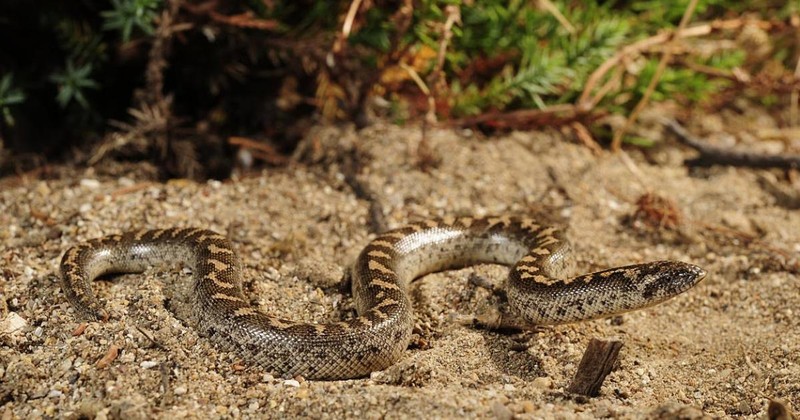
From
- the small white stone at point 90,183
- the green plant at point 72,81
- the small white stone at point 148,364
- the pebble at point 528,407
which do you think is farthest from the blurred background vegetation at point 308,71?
the pebble at point 528,407

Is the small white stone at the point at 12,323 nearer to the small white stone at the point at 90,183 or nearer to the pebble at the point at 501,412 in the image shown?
the small white stone at the point at 90,183

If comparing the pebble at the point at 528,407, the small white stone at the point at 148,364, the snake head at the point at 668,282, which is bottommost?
the small white stone at the point at 148,364

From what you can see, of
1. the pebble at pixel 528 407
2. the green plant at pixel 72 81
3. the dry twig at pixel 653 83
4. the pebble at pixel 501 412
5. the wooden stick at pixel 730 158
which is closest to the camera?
the pebble at pixel 501 412

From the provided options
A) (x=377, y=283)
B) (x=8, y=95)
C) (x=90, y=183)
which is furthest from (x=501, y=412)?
(x=8, y=95)

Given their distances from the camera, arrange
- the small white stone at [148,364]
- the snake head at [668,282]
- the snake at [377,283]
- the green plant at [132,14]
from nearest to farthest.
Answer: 1. the small white stone at [148,364]
2. the snake at [377,283]
3. the snake head at [668,282]
4. the green plant at [132,14]

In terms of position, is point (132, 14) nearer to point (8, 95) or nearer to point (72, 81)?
point (72, 81)

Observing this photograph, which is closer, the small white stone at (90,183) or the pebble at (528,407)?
the pebble at (528,407)

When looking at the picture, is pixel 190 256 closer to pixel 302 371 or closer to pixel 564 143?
pixel 302 371

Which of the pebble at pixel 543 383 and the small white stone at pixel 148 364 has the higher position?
the pebble at pixel 543 383
